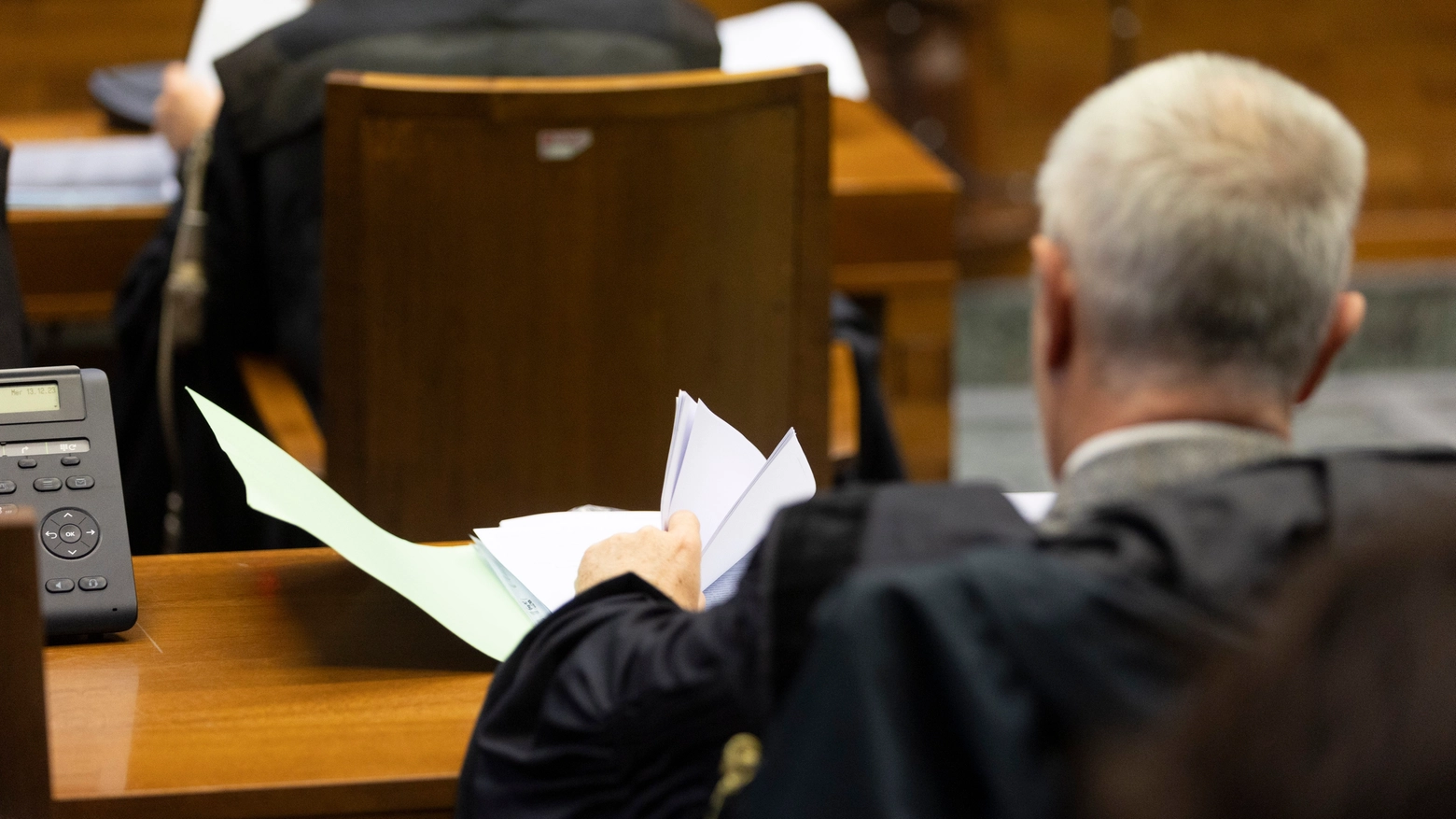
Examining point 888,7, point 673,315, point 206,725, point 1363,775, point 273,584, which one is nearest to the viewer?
point 1363,775

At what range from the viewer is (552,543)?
0.99 meters

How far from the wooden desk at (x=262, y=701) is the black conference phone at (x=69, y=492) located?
0.03 metres

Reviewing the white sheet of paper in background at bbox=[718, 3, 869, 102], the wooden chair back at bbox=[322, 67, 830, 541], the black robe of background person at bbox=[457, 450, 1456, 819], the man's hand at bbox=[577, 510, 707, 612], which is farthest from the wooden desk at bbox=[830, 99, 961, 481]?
the black robe of background person at bbox=[457, 450, 1456, 819]

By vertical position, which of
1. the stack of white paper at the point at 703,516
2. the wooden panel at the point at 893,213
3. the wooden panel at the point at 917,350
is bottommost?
the wooden panel at the point at 917,350

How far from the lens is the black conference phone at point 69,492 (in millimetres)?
887

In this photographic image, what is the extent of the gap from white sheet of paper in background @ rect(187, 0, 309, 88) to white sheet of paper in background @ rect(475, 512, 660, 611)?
1455mm

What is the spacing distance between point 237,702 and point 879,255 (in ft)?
4.74

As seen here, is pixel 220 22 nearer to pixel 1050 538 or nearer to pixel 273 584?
pixel 273 584

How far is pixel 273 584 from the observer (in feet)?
Result: 3.25

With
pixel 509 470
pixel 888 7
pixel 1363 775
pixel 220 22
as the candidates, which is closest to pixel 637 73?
pixel 509 470

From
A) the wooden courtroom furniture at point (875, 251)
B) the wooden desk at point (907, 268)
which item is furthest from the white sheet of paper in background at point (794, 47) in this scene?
the wooden desk at point (907, 268)

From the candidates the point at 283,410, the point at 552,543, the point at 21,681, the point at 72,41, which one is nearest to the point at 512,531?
the point at 552,543

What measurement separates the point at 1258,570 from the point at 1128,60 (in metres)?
3.09

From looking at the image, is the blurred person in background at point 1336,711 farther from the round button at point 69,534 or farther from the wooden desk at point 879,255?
the wooden desk at point 879,255
